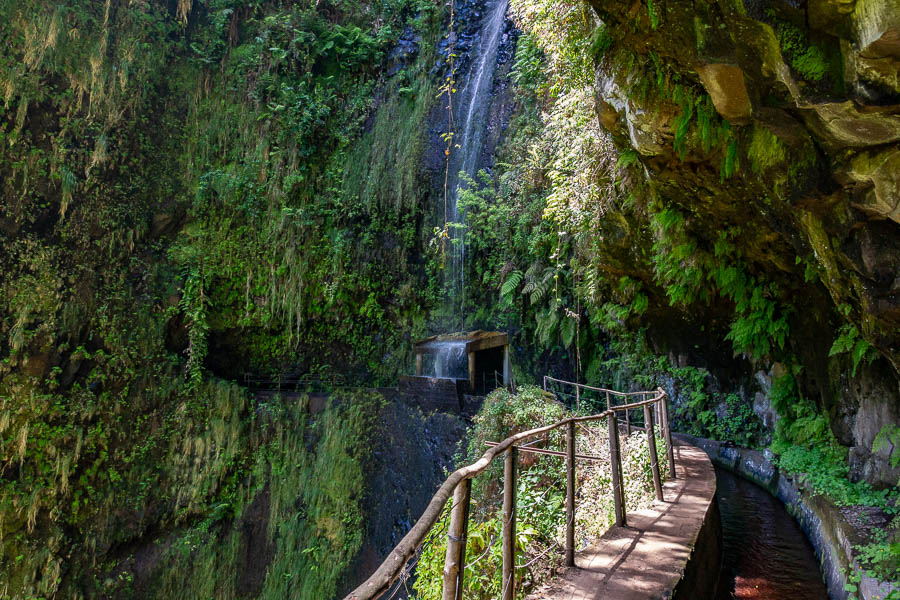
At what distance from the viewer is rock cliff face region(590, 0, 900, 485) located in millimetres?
2805

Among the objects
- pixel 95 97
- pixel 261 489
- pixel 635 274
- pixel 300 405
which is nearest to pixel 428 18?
pixel 95 97

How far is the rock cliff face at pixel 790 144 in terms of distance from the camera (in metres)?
2.80

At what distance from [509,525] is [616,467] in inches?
61.3

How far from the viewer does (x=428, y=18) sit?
1325 cm

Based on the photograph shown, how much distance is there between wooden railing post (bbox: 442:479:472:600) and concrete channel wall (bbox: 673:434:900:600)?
354 centimetres

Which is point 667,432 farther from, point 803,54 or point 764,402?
point 764,402

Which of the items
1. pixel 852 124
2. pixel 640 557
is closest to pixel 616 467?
pixel 640 557

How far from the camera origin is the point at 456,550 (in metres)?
1.63

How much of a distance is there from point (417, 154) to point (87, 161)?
7471 mm

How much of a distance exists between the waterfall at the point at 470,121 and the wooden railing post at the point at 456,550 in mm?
9923

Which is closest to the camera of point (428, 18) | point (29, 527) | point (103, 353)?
point (29, 527)

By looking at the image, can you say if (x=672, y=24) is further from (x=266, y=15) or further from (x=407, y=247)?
(x=266, y=15)

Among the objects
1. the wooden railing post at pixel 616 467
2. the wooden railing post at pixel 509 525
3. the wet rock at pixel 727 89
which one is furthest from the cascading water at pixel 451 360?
the wooden railing post at pixel 509 525

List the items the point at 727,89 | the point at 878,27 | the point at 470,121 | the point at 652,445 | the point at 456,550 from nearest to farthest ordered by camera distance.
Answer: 1. the point at 456,550
2. the point at 878,27
3. the point at 727,89
4. the point at 652,445
5. the point at 470,121
